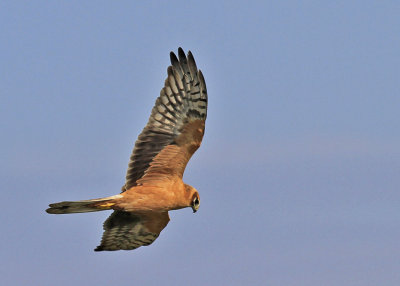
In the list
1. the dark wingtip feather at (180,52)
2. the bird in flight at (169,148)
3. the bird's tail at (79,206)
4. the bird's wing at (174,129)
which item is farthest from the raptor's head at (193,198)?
the dark wingtip feather at (180,52)

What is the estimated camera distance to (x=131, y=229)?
14594 mm

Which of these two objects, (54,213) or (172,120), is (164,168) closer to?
(172,120)

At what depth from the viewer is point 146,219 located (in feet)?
46.9

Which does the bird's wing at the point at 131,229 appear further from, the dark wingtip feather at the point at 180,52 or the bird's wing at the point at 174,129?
the dark wingtip feather at the point at 180,52

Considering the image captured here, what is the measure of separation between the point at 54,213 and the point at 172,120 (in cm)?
297

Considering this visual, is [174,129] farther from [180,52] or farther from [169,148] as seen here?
[180,52]

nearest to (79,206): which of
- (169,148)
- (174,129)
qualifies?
(169,148)

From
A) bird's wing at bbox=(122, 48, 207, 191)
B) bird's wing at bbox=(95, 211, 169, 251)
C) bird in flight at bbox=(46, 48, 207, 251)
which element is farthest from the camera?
bird's wing at bbox=(95, 211, 169, 251)

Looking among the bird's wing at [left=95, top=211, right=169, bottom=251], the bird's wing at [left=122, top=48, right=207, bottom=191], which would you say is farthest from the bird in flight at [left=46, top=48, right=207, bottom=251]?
the bird's wing at [left=95, top=211, right=169, bottom=251]

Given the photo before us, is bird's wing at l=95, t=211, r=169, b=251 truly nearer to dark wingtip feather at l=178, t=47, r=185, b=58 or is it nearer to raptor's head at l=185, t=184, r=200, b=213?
raptor's head at l=185, t=184, r=200, b=213

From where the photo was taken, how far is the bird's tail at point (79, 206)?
12.1 meters

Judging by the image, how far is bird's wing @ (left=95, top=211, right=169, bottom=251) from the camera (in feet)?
46.8

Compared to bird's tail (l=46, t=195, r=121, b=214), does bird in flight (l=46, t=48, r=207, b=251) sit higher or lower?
higher

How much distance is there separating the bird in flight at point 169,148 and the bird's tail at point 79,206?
0.04m
